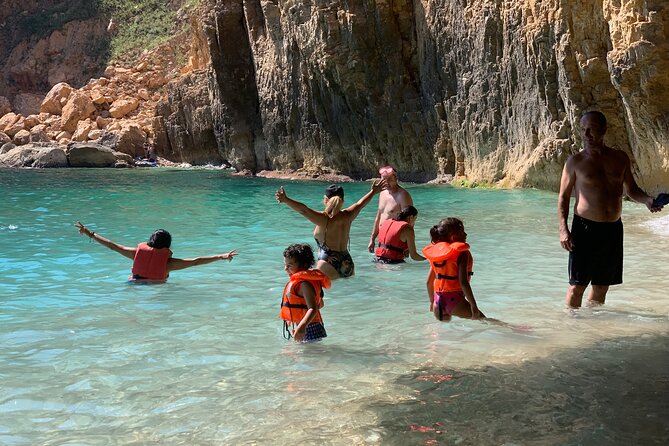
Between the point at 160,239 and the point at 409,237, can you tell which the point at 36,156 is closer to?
the point at 160,239

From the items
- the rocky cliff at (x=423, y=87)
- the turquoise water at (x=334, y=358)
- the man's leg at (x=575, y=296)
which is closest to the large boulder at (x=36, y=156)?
the rocky cliff at (x=423, y=87)

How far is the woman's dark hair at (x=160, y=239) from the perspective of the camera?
8094mm

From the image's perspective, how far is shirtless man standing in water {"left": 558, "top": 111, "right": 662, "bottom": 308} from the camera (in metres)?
5.80

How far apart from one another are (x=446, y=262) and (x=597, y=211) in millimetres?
1312

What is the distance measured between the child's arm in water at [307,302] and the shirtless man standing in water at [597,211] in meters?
2.03

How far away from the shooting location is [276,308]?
7.20 m

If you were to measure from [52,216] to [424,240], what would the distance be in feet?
32.3

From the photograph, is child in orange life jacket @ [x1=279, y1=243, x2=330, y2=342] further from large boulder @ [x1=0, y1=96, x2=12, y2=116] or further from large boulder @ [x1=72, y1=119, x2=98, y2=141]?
large boulder @ [x1=0, y1=96, x2=12, y2=116]

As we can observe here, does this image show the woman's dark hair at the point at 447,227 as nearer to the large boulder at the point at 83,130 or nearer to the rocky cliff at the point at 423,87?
the rocky cliff at the point at 423,87

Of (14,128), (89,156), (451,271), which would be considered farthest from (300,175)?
(14,128)

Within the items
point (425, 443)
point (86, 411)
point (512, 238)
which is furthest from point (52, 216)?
point (425, 443)

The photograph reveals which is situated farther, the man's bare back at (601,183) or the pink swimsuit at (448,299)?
the man's bare back at (601,183)

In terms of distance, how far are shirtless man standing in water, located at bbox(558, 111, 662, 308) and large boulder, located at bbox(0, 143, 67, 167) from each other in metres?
45.3

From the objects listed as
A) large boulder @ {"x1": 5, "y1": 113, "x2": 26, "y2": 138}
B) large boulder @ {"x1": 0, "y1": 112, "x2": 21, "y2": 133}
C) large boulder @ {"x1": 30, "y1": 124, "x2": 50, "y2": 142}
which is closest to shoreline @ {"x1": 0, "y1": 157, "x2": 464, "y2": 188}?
large boulder @ {"x1": 30, "y1": 124, "x2": 50, "y2": 142}
